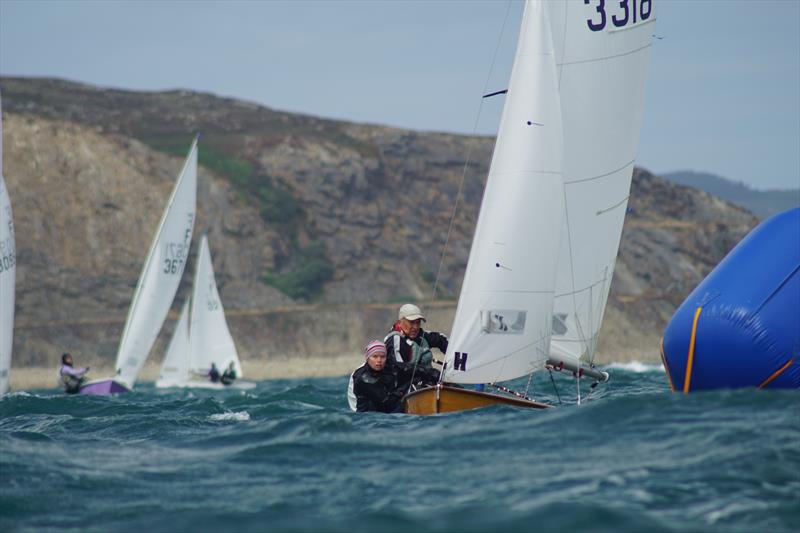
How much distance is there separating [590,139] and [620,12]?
1.72 meters

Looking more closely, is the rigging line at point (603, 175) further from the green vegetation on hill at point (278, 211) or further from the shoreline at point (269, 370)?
the green vegetation on hill at point (278, 211)

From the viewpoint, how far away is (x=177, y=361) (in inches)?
1598

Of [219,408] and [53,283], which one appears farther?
[53,283]

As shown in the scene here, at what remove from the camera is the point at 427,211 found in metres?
78.3

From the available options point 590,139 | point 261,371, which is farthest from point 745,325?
point 261,371

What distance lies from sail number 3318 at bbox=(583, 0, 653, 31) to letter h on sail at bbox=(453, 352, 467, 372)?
4592mm

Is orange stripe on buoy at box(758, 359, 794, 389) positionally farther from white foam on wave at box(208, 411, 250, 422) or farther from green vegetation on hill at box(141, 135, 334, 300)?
green vegetation on hill at box(141, 135, 334, 300)

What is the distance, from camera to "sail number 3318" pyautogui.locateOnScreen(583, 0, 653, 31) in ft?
48.1

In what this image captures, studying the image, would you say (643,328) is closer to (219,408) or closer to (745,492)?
(219,408)

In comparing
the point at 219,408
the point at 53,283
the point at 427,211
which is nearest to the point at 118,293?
the point at 53,283

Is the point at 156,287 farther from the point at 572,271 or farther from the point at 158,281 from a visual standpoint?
the point at 572,271

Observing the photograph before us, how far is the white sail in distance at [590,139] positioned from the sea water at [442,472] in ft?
7.34

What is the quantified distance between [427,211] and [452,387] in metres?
65.4

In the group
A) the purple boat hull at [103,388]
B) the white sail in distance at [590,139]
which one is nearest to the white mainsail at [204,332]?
the purple boat hull at [103,388]
